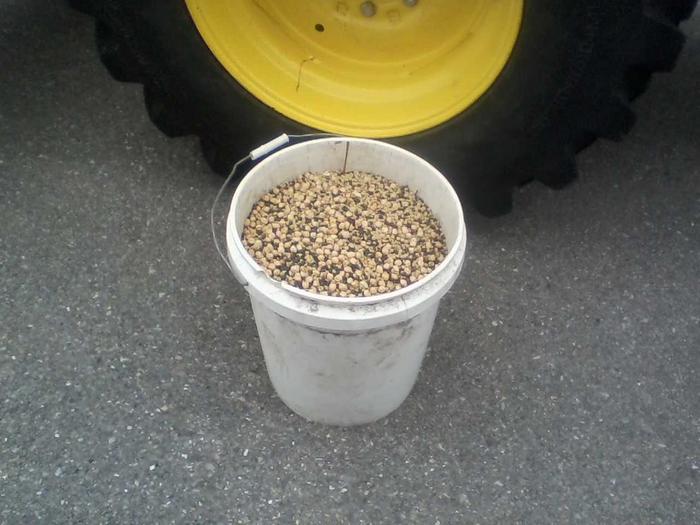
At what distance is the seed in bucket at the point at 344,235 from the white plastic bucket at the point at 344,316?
0.02 m

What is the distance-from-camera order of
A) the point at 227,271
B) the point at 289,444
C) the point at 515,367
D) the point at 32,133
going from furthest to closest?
the point at 32,133
the point at 227,271
the point at 515,367
the point at 289,444

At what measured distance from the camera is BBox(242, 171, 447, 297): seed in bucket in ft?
3.26

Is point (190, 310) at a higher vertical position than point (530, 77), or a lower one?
lower

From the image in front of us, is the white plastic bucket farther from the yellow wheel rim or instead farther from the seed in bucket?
the yellow wheel rim

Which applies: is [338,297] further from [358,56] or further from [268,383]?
[358,56]

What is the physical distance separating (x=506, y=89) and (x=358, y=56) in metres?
0.31

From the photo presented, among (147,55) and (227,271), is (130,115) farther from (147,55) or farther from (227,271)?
(227,271)

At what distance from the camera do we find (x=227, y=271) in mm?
1350

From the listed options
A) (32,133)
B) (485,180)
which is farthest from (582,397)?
(32,133)

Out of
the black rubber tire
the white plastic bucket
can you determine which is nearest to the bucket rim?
the white plastic bucket

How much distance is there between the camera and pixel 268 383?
1188 millimetres

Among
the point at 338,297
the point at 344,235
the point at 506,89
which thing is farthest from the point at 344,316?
the point at 506,89

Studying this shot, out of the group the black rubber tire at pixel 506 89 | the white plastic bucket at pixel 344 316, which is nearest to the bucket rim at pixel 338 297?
the white plastic bucket at pixel 344 316

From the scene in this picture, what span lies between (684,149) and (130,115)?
4.50ft
